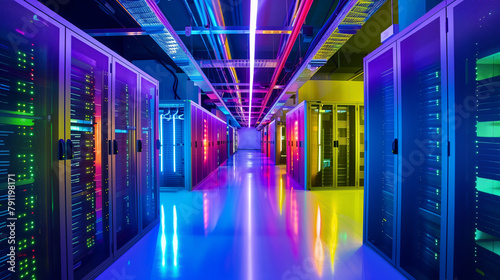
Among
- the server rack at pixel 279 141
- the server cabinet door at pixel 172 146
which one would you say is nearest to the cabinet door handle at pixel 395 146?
the server cabinet door at pixel 172 146

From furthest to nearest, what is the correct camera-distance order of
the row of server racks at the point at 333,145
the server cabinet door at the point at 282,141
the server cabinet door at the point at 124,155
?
the server cabinet door at the point at 282,141
the row of server racks at the point at 333,145
the server cabinet door at the point at 124,155

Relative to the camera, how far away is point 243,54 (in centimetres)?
548

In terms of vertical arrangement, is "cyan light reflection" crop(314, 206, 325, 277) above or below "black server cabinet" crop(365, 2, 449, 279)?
below

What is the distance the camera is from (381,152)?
2.20 m

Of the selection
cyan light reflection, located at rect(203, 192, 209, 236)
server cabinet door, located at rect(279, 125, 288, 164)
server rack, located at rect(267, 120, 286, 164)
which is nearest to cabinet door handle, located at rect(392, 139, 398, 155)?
cyan light reflection, located at rect(203, 192, 209, 236)

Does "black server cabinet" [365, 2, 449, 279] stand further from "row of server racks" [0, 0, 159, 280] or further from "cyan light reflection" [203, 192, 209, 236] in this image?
"row of server racks" [0, 0, 159, 280]

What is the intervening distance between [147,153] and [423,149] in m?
3.16

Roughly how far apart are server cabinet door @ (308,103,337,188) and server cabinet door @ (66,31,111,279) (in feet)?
Result: 14.3

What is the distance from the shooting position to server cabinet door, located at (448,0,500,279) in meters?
1.20

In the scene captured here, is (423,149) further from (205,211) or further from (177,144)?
(177,144)

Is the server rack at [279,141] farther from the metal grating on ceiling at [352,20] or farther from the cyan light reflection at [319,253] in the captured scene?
the cyan light reflection at [319,253]

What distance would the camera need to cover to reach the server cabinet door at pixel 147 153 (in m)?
2.58

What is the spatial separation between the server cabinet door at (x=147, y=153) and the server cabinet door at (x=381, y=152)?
289 centimetres

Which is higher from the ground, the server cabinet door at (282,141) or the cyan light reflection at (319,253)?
the server cabinet door at (282,141)
